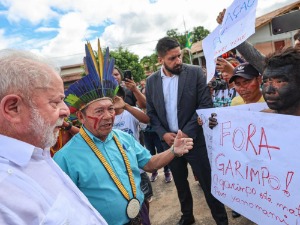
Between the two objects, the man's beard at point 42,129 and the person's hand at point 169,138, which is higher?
Result: the man's beard at point 42,129

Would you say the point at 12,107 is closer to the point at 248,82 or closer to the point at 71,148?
the point at 71,148

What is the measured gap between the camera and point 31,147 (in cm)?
99

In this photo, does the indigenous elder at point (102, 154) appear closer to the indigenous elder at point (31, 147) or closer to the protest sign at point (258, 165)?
the protest sign at point (258, 165)

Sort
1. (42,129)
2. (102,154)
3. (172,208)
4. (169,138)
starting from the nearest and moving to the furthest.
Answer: (42,129)
(102,154)
(169,138)
(172,208)

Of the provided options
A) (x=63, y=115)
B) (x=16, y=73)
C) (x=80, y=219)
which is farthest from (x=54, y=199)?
(x=16, y=73)

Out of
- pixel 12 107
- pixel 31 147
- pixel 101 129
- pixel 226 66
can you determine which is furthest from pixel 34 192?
pixel 226 66

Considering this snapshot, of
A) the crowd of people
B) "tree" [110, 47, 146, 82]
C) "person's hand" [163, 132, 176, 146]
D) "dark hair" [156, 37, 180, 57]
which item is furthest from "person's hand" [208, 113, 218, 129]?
"tree" [110, 47, 146, 82]

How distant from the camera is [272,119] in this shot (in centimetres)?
143

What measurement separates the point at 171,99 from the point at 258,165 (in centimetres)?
146

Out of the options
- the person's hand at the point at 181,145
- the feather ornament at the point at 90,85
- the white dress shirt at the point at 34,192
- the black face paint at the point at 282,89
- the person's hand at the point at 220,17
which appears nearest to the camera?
the white dress shirt at the point at 34,192

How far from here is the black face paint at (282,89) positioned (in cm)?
147

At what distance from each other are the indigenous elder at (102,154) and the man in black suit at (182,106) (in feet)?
2.72

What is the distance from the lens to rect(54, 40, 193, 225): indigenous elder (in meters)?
1.64

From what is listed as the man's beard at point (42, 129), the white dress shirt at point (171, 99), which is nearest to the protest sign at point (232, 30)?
the white dress shirt at point (171, 99)
